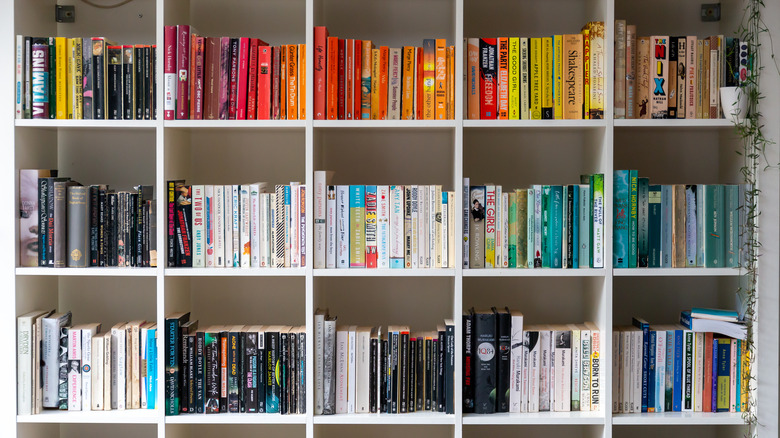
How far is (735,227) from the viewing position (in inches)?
79.4

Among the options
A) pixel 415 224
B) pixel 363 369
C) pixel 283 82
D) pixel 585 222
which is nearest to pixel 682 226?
pixel 585 222

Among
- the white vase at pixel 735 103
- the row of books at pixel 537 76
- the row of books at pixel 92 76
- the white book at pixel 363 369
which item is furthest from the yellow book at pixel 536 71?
the row of books at pixel 92 76

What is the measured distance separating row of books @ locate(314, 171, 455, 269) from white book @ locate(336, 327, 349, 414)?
23 centimetres

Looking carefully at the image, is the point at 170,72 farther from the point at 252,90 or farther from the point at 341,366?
the point at 341,366

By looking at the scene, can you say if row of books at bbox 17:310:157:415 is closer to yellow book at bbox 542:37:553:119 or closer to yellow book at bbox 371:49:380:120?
yellow book at bbox 371:49:380:120

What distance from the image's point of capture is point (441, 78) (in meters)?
Result: 2.00

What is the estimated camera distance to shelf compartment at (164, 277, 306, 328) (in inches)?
92.2

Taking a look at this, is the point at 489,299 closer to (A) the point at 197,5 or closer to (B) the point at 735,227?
(B) the point at 735,227

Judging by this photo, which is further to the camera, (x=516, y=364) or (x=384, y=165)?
(x=384, y=165)

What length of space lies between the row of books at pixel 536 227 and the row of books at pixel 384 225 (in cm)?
8

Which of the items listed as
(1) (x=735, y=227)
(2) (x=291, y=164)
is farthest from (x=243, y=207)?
(1) (x=735, y=227)

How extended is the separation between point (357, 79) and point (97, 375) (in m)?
1.23

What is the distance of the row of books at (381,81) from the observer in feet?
6.54

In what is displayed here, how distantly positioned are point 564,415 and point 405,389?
496 millimetres
